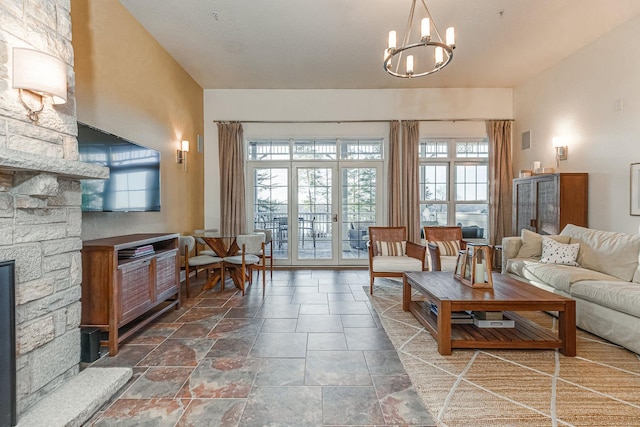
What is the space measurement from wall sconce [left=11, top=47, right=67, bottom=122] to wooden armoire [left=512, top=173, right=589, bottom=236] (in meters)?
5.18

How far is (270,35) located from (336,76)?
5.06 feet

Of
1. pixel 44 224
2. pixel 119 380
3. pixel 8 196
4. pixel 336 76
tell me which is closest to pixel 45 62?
pixel 8 196

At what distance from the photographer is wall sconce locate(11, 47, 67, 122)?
1.58 m

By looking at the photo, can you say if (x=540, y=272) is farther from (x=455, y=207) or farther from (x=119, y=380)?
(x=119, y=380)

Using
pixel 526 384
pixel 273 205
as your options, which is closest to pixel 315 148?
pixel 273 205

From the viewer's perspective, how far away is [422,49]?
4281mm

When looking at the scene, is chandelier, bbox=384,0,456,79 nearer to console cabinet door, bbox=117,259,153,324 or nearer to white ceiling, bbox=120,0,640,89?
white ceiling, bbox=120,0,640,89

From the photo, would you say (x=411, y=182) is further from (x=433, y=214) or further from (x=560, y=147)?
(x=560, y=147)

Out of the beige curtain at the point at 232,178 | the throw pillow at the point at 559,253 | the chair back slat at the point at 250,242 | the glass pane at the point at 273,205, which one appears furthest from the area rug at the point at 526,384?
the beige curtain at the point at 232,178

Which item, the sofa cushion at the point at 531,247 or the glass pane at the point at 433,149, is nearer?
the sofa cushion at the point at 531,247

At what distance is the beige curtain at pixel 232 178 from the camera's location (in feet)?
18.7

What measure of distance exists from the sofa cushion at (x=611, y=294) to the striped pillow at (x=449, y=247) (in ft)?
5.73

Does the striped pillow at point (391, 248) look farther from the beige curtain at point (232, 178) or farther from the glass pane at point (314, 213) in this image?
the beige curtain at point (232, 178)

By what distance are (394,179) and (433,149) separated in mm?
1035
